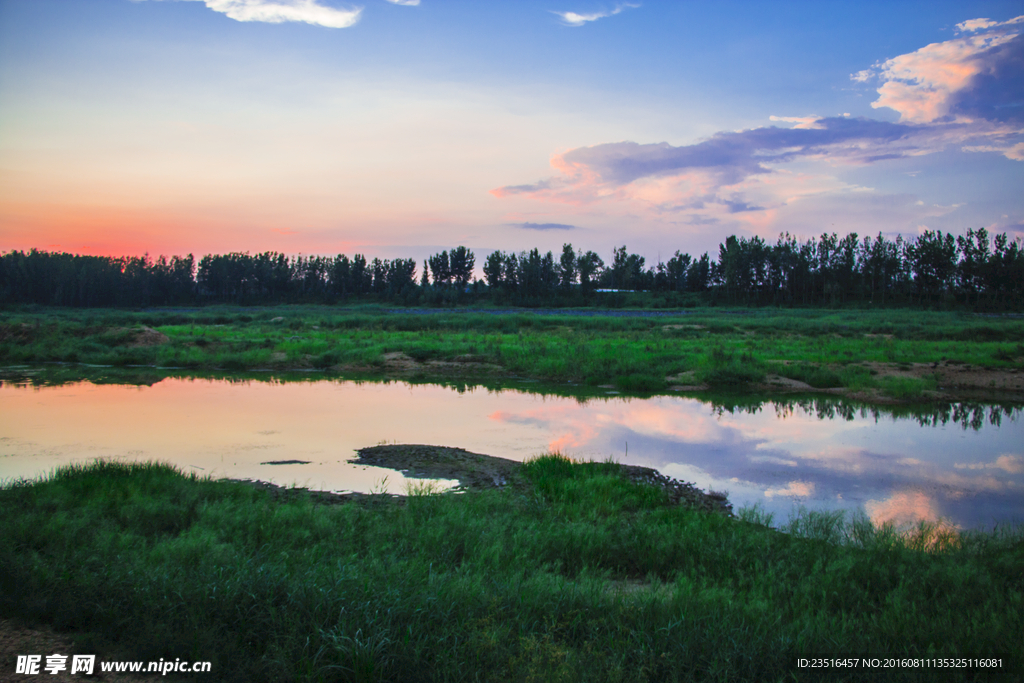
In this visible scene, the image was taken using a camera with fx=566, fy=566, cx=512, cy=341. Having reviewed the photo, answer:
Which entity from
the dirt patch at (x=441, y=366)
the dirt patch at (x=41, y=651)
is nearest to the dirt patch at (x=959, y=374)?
the dirt patch at (x=441, y=366)

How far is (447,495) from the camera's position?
753cm

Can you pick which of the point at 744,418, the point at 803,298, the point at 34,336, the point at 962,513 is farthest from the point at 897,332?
the point at 803,298

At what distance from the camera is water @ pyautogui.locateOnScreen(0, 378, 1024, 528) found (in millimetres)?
8844

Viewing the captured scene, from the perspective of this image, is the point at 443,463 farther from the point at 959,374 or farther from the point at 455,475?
the point at 959,374

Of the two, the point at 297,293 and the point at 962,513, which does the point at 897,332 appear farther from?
the point at 297,293

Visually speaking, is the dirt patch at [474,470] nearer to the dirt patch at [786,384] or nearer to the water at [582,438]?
the water at [582,438]

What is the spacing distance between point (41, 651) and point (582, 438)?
964cm

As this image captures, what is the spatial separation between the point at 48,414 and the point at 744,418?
1724cm

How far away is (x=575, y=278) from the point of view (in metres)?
105

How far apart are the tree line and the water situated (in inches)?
2923

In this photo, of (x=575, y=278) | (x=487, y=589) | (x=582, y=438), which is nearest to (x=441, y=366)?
(x=582, y=438)

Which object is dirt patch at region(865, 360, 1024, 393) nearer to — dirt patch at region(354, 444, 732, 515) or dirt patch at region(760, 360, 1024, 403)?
dirt patch at region(760, 360, 1024, 403)

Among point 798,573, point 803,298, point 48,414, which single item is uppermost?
point 803,298

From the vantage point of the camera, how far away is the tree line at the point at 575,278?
8525 centimetres
